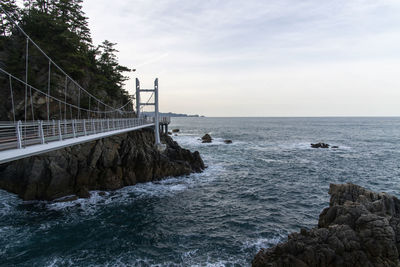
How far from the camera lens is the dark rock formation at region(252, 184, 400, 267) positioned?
7.01 m

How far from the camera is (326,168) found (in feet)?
76.3

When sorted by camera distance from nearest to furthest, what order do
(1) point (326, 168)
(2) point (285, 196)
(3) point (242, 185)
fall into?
(2) point (285, 196) → (3) point (242, 185) → (1) point (326, 168)

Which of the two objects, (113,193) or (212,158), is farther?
(212,158)

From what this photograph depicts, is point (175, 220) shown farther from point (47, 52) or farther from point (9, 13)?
point (9, 13)

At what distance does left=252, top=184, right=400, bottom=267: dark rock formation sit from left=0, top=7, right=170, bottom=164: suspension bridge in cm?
927

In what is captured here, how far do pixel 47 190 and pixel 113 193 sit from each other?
4.25m

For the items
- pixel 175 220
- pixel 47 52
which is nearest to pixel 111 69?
pixel 47 52

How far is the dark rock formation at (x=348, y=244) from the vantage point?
7012 mm

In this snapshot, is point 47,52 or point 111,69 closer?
point 47,52

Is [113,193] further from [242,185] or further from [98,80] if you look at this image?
[98,80]

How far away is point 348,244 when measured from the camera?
732 cm

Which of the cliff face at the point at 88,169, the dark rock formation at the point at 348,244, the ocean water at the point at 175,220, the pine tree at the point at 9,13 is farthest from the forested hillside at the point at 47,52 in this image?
the dark rock formation at the point at 348,244

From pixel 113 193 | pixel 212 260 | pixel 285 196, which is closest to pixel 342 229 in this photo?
pixel 212 260

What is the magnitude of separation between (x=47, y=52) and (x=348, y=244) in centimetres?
2511
